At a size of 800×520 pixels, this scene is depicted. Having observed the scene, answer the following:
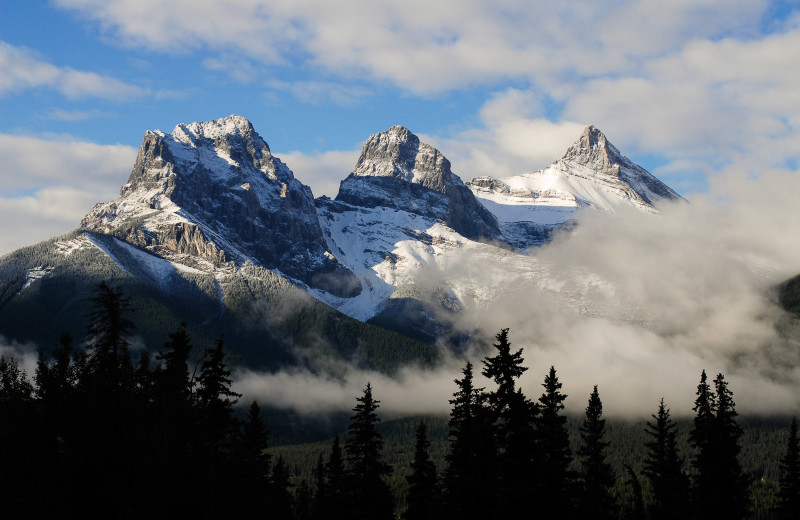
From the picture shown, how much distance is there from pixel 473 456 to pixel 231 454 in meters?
15.5

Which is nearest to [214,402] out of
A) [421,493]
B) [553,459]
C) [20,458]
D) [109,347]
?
[109,347]

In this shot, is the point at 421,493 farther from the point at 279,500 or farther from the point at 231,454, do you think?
the point at 231,454

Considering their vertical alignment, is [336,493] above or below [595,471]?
below

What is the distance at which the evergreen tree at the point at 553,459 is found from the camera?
52034mm

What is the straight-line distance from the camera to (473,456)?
2356 inches

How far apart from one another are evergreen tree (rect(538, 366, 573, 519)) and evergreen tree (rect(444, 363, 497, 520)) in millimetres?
3615

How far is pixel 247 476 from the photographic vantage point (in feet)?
201

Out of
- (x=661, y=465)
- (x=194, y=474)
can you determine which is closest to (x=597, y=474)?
(x=661, y=465)

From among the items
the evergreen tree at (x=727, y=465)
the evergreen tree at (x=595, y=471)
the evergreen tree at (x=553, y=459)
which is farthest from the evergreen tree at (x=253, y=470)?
the evergreen tree at (x=727, y=465)

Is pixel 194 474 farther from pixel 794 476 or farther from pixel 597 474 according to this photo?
pixel 794 476

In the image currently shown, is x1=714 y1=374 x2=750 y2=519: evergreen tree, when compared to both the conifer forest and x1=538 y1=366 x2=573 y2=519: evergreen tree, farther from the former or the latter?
x1=538 y1=366 x2=573 y2=519: evergreen tree

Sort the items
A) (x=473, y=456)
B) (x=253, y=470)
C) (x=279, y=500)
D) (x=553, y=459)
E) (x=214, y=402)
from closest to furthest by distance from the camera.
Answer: (x=553, y=459) < (x=473, y=456) < (x=214, y=402) < (x=253, y=470) < (x=279, y=500)

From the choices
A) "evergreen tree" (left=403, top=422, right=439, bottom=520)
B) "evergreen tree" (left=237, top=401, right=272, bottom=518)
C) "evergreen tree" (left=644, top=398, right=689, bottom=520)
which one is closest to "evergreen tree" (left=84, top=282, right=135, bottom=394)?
"evergreen tree" (left=237, top=401, right=272, bottom=518)

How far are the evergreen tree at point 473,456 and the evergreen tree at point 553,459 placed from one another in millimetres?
3615
